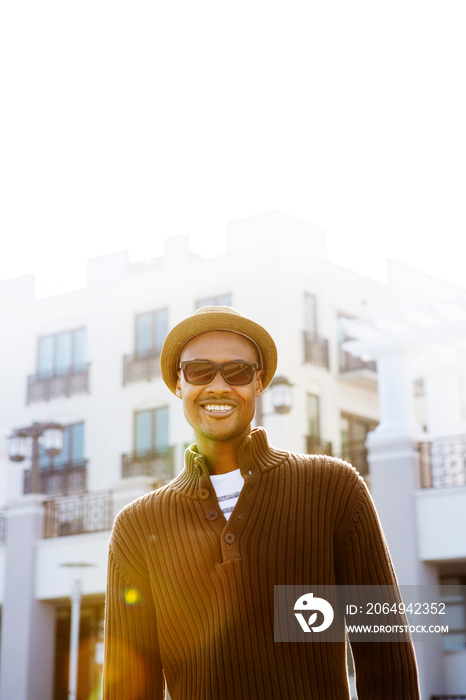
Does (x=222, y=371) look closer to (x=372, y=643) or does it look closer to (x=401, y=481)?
(x=372, y=643)

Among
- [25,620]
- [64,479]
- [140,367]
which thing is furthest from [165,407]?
[25,620]

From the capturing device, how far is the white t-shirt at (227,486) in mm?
2492

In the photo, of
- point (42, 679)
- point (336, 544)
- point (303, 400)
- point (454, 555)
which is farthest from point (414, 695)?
point (303, 400)

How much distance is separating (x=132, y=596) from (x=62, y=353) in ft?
84.5

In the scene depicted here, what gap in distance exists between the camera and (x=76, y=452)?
26.6 meters

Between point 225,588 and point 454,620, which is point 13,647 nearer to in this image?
point 454,620

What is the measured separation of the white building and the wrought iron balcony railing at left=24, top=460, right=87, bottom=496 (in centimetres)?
4

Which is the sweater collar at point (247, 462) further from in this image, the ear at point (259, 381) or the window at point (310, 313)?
the window at point (310, 313)

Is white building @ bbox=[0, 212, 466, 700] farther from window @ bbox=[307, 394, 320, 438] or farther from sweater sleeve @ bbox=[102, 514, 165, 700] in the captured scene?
sweater sleeve @ bbox=[102, 514, 165, 700]

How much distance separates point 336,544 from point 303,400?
850 inches

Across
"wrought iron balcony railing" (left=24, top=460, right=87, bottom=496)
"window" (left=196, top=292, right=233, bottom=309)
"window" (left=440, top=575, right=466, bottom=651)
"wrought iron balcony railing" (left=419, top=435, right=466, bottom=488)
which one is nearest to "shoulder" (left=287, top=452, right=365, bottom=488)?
"wrought iron balcony railing" (left=419, top=435, right=466, bottom=488)

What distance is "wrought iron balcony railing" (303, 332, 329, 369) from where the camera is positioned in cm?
2436

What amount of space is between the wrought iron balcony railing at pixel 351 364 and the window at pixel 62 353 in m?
7.13

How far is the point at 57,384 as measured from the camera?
2745 cm
